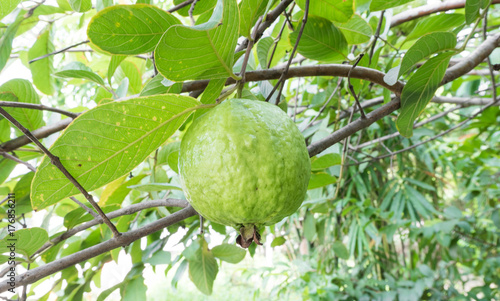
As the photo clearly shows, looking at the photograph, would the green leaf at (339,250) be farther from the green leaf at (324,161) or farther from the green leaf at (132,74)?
the green leaf at (132,74)

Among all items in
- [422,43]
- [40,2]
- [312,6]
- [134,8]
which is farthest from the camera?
[40,2]

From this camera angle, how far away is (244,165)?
42 centimetres

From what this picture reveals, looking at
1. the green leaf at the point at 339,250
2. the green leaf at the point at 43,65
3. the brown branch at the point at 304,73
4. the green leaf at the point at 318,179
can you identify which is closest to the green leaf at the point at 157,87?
the brown branch at the point at 304,73

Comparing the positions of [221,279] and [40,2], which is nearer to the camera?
[40,2]

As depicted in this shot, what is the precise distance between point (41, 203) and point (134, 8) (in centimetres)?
28

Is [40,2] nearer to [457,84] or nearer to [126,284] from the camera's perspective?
[126,284]

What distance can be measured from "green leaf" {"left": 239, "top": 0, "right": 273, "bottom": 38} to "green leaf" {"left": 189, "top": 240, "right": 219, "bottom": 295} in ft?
2.42

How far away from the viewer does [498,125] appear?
1.88 meters

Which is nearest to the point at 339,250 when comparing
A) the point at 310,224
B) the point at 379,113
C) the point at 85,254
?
the point at 310,224

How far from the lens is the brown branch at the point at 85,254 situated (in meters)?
0.57

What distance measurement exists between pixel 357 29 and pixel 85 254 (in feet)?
2.65

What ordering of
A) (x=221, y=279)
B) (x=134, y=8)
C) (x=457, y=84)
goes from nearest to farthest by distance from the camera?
1. (x=134, y=8)
2. (x=457, y=84)
3. (x=221, y=279)

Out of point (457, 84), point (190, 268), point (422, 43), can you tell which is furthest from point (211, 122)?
point (457, 84)

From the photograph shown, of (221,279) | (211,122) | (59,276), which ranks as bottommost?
(221,279)
